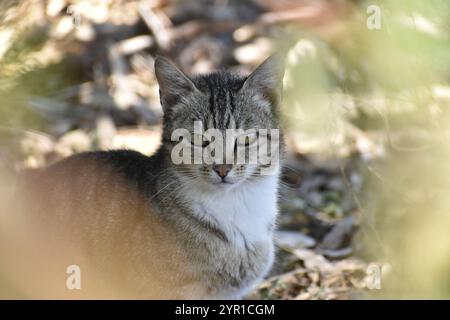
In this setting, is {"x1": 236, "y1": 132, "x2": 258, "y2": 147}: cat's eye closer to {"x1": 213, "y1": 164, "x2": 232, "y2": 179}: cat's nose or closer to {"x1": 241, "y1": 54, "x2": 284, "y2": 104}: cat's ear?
{"x1": 213, "y1": 164, "x2": 232, "y2": 179}: cat's nose

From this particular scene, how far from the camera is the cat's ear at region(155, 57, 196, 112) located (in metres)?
3.84

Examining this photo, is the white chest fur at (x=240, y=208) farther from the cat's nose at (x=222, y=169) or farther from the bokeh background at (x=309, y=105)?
the bokeh background at (x=309, y=105)

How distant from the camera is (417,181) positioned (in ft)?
17.9

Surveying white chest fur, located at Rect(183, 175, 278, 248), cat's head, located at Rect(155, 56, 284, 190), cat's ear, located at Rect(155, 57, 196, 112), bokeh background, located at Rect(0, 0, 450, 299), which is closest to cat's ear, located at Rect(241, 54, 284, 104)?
cat's head, located at Rect(155, 56, 284, 190)

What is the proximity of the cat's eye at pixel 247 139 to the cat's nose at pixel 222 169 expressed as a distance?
0.58 feet

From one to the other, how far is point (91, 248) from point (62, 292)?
1.01 feet

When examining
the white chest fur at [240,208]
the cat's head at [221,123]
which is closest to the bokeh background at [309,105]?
the cat's head at [221,123]

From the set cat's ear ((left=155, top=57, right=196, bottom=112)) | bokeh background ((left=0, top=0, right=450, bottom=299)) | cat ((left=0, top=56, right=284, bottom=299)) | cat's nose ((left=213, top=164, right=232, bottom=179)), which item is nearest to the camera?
bokeh background ((left=0, top=0, right=450, bottom=299))

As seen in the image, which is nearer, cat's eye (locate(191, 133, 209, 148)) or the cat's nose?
the cat's nose

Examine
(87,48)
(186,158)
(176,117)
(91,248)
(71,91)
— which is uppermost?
(87,48)
